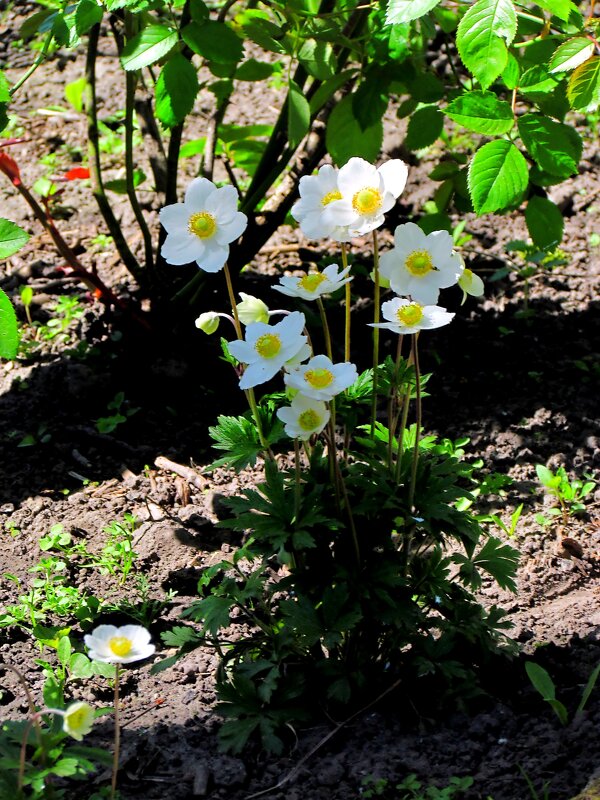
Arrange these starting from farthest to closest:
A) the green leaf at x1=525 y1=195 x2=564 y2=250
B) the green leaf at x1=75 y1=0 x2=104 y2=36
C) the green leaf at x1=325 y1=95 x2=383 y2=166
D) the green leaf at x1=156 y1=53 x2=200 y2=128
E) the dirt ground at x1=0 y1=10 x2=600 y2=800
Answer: the green leaf at x1=325 y1=95 x2=383 y2=166
the green leaf at x1=525 y1=195 x2=564 y2=250
the green leaf at x1=156 y1=53 x2=200 y2=128
the green leaf at x1=75 y1=0 x2=104 y2=36
the dirt ground at x1=0 y1=10 x2=600 y2=800

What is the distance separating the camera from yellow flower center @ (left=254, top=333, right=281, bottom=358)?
1579 millimetres

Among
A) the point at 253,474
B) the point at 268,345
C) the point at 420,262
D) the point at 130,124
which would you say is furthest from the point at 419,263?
the point at 130,124

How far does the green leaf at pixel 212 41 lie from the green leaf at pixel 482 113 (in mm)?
596

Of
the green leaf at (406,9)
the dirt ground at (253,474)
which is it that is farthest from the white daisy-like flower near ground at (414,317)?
the dirt ground at (253,474)

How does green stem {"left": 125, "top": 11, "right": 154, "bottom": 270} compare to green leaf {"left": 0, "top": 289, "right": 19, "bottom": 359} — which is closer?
green leaf {"left": 0, "top": 289, "right": 19, "bottom": 359}

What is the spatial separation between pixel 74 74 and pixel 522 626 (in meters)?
3.50

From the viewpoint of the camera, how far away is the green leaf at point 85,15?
1988mm

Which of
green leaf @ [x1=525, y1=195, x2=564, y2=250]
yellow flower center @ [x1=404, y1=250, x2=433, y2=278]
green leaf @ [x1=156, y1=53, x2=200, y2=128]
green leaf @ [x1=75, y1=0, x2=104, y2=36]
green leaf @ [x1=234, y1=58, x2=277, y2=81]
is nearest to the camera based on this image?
yellow flower center @ [x1=404, y1=250, x2=433, y2=278]

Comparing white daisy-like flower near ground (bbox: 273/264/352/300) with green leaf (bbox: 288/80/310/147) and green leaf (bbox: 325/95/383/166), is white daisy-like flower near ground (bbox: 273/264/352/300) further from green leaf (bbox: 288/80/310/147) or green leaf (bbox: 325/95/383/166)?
green leaf (bbox: 325/95/383/166)

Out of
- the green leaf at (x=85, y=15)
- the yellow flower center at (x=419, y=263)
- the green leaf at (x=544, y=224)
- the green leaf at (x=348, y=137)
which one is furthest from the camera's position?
the green leaf at (x=348, y=137)

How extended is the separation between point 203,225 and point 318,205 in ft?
0.70

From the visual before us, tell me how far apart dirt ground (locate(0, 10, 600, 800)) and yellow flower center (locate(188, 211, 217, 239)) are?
38.4 inches

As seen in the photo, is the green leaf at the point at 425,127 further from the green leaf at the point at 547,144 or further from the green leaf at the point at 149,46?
the green leaf at the point at 149,46

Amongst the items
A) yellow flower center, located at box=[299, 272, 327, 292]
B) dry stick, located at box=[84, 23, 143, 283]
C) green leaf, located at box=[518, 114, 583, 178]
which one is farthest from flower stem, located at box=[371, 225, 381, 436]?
dry stick, located at box=[84, 23, 143, 283]
